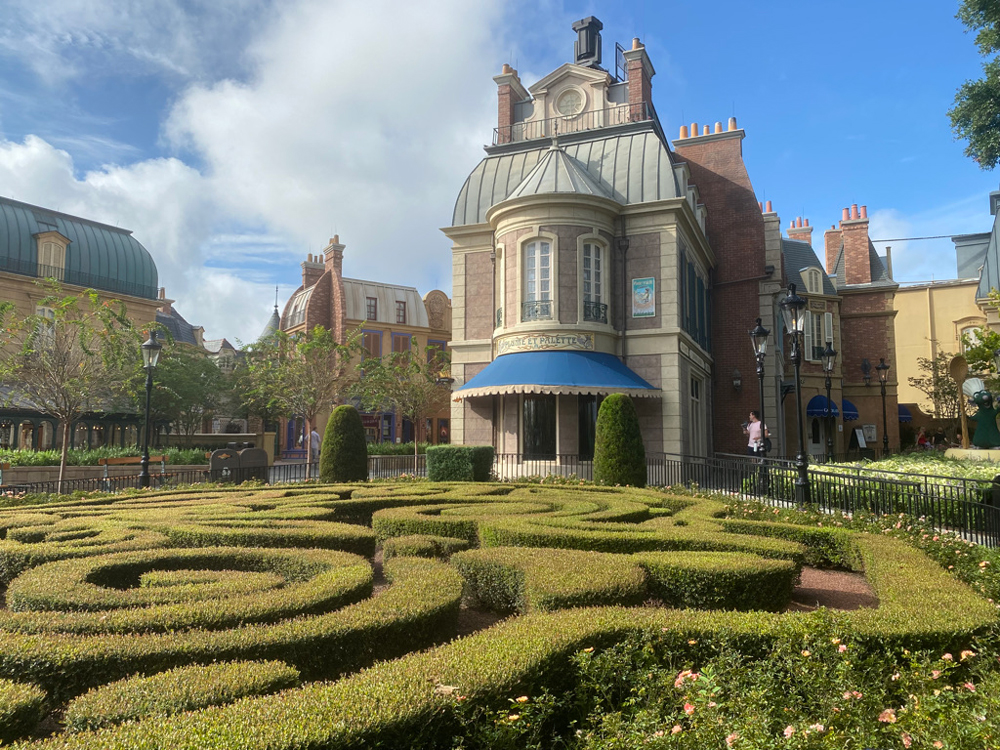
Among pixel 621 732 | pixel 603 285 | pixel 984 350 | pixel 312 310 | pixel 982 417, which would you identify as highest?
pixel 312 310

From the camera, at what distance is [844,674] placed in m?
3.71

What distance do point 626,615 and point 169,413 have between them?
4023 centimetres

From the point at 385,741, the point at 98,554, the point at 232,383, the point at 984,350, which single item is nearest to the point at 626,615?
the point at 385,741

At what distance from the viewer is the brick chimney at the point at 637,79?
23.9 metres

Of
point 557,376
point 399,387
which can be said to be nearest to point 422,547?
point 557,376

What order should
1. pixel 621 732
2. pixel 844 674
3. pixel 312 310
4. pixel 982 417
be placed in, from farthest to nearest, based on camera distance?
pixel 312 310 → pixel 982 417 → pixel 844 674 → pixel 621 732

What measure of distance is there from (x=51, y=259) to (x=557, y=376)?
3138cm

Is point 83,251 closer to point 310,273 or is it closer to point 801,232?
point 310,273

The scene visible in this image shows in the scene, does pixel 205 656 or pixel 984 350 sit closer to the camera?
pixel 205 656

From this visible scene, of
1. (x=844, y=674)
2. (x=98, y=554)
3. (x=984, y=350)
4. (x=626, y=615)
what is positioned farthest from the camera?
(x=984, y=350)

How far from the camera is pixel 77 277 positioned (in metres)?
37.3

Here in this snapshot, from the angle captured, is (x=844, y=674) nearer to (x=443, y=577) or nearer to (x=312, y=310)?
(x=443, y=577)

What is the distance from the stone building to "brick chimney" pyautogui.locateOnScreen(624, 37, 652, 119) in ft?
79.8

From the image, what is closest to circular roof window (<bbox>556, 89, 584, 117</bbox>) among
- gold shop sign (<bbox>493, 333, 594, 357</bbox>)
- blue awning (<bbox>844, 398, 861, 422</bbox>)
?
gold shop sign (<bbox>493, 333, 594, 357</bbox>)
